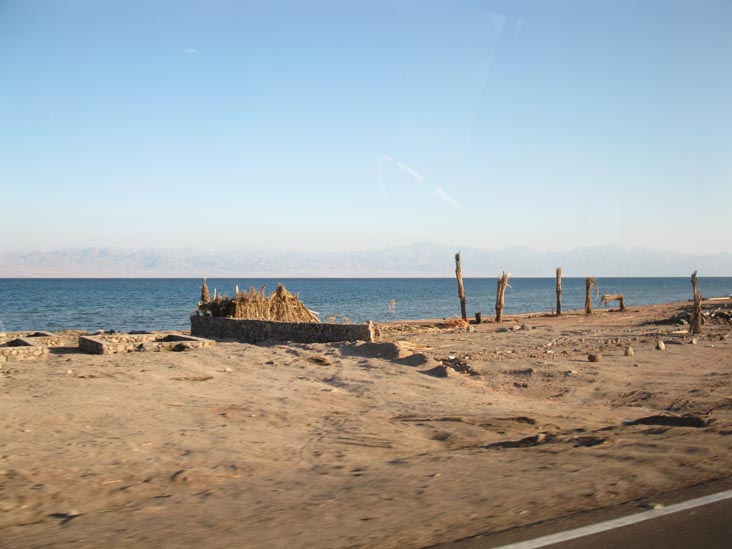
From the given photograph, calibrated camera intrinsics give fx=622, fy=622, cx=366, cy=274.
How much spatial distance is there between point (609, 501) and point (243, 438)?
13.9 ft

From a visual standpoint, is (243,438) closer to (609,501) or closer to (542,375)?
(609,501)

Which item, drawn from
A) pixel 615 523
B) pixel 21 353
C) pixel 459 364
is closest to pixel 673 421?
pixel 615 523

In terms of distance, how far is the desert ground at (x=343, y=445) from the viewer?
4.45 m

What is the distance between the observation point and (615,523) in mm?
4113

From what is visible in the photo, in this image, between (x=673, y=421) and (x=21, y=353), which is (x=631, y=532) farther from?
(x=21, y=353)

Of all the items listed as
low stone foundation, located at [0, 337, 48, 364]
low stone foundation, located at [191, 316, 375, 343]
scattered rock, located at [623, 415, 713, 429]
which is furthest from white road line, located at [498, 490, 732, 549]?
low stone foundation, located at [0, 337, 48, 364]

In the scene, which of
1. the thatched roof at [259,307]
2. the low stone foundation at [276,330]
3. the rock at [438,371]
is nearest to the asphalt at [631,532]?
the rock at [438,371]

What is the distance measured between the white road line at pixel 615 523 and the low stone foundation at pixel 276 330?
12.0 m

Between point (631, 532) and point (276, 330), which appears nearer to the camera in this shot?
point (631, 532)

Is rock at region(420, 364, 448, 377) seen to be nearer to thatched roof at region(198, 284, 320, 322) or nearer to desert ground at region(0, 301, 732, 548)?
desert ground at region(0, 301, 732, 548)

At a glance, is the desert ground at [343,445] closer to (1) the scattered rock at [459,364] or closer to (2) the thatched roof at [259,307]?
(1) the scattered rock at [459,364]

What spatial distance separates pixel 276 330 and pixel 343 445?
12.3m

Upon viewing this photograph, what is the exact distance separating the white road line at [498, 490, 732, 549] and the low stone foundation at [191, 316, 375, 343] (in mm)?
11978

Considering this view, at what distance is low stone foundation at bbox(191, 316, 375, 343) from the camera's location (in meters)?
16.7
